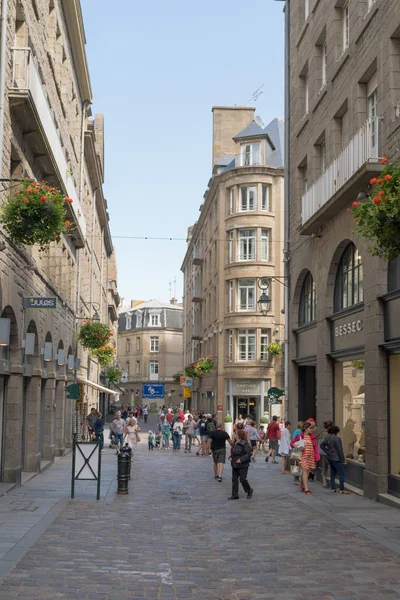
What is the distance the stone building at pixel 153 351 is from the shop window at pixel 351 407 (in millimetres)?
75622

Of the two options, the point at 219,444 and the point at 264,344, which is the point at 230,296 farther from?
the point at 219,444

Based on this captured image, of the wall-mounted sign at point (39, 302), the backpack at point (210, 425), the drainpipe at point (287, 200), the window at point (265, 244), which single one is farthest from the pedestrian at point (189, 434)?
the wall-mounted sign at point (39, 302)

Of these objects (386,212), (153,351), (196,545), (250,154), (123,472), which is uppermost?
(250,154)

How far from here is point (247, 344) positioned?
46344 mm

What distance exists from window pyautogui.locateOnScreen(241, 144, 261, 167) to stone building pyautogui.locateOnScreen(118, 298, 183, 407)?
169 ft

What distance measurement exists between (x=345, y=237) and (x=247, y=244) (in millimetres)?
28015

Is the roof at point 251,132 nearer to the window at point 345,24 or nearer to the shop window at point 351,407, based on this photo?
the window at point 345,24

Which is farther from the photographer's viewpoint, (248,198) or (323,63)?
(248,198)

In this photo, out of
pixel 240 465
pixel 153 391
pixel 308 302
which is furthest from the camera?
pixel 153 391

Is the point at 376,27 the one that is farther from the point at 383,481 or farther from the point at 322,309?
the point at 383,481

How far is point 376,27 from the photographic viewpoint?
55.5 feet

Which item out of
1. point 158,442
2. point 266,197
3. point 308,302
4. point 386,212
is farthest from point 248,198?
point 386,212

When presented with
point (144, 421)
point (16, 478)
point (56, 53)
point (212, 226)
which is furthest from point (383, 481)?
point (144, 421)

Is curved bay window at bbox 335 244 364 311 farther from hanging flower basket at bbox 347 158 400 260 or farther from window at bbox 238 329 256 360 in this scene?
window at bbox 238 329 256 360
